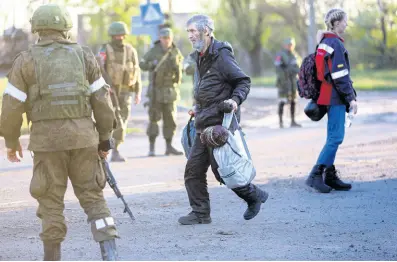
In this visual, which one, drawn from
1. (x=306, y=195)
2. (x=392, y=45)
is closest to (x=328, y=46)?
(x=306, y=195)

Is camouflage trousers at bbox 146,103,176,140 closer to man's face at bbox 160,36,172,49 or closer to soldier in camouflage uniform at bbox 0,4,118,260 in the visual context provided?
man's face at bbox 160,36,172,49

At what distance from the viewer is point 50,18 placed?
725cm

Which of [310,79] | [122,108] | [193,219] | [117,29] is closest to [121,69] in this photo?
[117,29]

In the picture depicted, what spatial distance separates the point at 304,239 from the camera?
28.1 feet

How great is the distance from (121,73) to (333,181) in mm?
4766

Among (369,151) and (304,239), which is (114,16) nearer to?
(369,151)

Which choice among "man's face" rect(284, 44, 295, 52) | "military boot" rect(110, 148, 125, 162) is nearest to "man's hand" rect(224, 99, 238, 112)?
"military boot" rect(110, 148, 125, 162)

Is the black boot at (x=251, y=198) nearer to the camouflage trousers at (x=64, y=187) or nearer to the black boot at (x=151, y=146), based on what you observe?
the camouflage trousers at (x=64, y=187)

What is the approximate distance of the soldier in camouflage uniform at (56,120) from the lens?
723cm

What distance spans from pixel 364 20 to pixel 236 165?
57.9 metres

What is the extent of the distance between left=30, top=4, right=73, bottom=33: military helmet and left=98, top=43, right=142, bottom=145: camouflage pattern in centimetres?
780

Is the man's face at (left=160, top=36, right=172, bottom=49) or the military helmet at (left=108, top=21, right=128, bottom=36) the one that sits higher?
the military helmet at (left=108, top=21, right=128, bottom=36)

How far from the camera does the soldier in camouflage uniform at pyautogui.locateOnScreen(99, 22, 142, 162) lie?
607 inches

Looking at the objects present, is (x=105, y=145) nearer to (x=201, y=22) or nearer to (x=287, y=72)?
(x=201, y=22)
